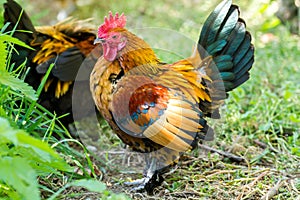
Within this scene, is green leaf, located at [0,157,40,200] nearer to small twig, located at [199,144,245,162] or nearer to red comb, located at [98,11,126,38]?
red comb, located at [98,11,126,38]

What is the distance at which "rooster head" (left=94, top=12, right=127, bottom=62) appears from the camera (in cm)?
314

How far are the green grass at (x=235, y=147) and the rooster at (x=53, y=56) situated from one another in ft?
0.83

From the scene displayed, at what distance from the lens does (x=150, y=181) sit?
3.20m

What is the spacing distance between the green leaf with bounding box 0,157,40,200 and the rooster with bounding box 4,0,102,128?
2.10 m

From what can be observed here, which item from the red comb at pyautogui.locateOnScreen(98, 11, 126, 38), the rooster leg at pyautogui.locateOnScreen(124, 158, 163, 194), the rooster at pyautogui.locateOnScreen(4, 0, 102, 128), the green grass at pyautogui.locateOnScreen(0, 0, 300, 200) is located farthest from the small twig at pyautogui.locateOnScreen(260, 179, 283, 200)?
the rooster at pyautogui.locateOnScreen(4, 0, 102, 128)

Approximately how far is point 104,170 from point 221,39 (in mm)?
1444

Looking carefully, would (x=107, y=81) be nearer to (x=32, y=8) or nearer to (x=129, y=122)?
(x=129, y=122)

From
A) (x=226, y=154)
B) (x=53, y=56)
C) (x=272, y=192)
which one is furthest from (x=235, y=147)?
(x=53, y=56)

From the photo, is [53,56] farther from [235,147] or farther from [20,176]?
[20,176]

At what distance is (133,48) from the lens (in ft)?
10.4

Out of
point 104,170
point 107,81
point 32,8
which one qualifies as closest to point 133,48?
point 107,81

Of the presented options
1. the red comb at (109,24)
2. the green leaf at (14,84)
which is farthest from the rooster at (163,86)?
the green leaf at (14,84)

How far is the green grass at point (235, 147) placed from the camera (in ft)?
9.86

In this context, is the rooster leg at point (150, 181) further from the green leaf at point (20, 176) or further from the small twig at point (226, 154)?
the green leaf at point (20, 176)
